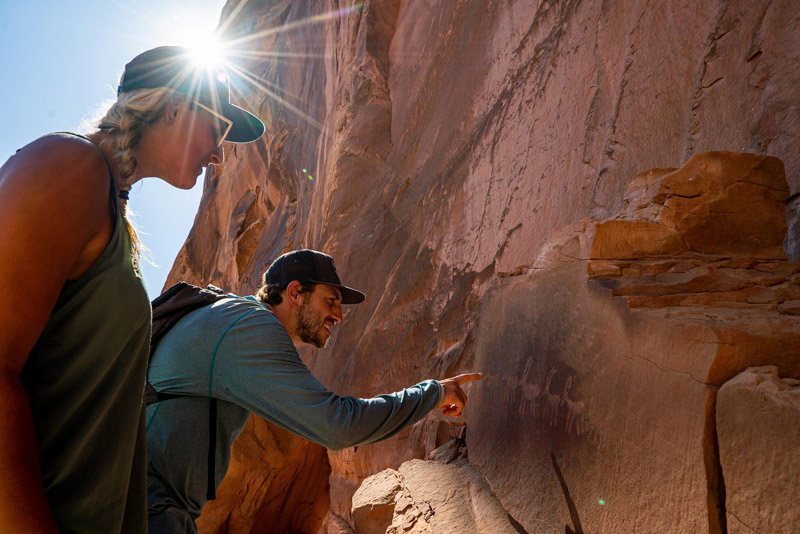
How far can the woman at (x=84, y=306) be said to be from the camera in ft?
2.15

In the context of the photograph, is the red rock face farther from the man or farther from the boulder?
the man

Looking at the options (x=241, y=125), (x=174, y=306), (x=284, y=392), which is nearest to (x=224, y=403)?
(x=284, y=392)

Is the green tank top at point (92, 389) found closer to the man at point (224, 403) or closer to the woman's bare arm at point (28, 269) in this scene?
the woman's bare arm at point (28, 269)

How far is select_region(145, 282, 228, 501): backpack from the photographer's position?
1339 millimetres

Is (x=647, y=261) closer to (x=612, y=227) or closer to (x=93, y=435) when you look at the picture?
(x=612, y=227)

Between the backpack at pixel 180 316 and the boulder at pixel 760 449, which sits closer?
the boulder at pixel 760 449

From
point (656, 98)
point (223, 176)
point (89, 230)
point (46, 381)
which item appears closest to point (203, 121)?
point (89, 230)

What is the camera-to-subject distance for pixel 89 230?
2.44ft

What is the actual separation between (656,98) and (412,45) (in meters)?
3.40

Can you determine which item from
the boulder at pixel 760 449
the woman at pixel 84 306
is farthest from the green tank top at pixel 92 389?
the boulder at pixel 760 449

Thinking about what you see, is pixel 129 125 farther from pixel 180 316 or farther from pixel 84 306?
pixel 180 316

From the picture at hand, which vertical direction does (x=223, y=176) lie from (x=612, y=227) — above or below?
above

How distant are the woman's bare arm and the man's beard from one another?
1.14 m

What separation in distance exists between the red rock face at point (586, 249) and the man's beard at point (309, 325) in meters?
0.65
